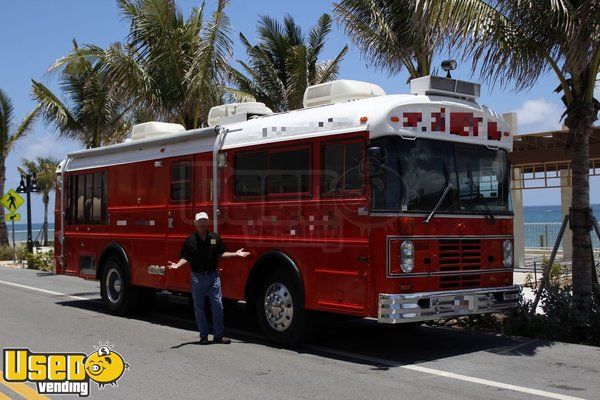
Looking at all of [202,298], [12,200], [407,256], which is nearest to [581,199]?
[407,256]

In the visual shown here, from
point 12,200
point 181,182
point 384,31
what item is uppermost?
point 384,31

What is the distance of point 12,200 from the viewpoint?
91.8 ft

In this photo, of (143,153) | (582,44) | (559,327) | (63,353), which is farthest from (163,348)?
(582,44)

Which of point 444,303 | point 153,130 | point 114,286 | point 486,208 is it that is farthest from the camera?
point 114,286

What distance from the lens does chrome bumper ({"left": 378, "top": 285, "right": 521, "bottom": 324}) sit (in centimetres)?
770

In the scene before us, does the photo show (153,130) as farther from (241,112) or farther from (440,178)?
(440,178)

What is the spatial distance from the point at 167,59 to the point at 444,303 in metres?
11.5

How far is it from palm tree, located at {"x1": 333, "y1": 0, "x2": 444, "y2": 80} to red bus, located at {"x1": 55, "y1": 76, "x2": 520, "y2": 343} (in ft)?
12.9

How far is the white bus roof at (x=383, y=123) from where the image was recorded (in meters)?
8.09

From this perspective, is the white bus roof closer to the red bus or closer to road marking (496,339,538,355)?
the red bus

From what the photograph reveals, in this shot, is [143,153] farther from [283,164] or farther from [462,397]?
[462,397]

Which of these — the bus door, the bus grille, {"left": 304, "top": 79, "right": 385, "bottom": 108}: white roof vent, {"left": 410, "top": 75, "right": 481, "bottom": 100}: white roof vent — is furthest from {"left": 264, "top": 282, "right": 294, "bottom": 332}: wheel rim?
{"left": 410, "top": 75, "right": 481, "bottom": 100}: white roof vent

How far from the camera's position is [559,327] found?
9.39 m

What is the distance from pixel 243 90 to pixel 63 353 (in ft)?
37.6
